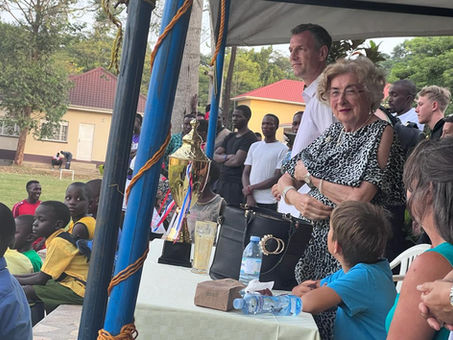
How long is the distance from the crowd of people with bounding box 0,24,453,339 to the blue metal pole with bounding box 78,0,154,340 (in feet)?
2.46

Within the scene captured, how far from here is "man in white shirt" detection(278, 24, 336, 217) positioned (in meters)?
3.38

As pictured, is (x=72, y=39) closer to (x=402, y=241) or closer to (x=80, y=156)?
(x=80, y=156)

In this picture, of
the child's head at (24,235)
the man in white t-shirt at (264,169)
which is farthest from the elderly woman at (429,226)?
the man in white t-shirt at (264,169)

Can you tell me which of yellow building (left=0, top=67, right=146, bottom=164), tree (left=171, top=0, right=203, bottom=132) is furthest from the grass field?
yellow building (left=0, top=67, right=146, bottom=164)

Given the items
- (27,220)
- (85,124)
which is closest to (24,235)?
(27,220)

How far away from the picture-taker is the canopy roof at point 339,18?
456cm

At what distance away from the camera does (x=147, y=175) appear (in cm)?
179

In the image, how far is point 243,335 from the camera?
6.69ft

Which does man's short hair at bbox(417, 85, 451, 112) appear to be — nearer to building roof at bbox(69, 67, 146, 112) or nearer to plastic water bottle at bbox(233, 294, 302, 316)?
plastic water bottle at bbox(233, 294, 302, 316)

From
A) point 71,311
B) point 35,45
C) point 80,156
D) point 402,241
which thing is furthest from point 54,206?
point 80,156

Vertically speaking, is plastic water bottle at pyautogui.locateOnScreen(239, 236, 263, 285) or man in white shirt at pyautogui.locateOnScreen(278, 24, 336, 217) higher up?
man in white shirt at pyautogui.locateOnScreen(278, 24, 336, 217)

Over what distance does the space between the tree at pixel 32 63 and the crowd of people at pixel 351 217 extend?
30919mm

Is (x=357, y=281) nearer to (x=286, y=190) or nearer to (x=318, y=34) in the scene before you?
(x=286, y=190)

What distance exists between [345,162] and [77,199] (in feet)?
9.17
